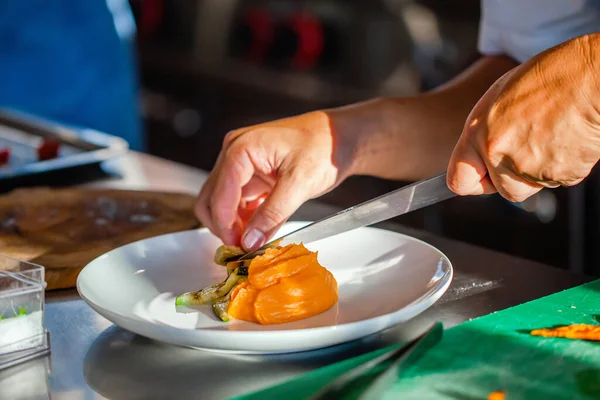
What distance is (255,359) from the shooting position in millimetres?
915

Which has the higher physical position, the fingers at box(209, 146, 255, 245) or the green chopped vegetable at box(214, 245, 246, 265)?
the fingers at box(209, 146, 255, 245)

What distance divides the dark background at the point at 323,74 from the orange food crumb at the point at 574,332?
136 centimetres

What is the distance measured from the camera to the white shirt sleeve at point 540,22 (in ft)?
4.92

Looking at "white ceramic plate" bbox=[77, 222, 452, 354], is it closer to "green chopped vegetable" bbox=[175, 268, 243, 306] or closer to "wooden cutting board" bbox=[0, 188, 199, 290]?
"green chopped vegetable" bbox=[175, 268, 243, 306]

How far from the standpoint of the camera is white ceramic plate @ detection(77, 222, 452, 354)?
839mm

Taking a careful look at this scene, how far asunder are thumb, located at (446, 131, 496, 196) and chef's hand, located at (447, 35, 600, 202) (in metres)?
0.01

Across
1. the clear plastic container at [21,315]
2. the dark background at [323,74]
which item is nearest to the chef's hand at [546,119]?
→ the clear plastic container at [21,315]

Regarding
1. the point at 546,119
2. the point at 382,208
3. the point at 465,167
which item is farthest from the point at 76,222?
the point at 546,119

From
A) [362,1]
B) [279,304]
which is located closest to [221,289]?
[279,304]

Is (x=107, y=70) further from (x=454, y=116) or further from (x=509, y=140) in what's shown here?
(x=509, y=140)

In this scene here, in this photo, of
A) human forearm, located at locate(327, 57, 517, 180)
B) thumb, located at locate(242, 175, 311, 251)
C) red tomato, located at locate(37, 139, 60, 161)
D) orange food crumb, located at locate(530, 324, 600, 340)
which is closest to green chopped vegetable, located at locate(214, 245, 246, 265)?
thumb, located at locate(242, 175, 311, 251)

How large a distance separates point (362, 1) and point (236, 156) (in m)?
2.65

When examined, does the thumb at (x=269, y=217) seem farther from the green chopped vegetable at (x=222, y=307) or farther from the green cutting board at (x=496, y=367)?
the green cutting board at (x=496, y=367)

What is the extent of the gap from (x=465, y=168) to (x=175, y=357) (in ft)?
1.31
